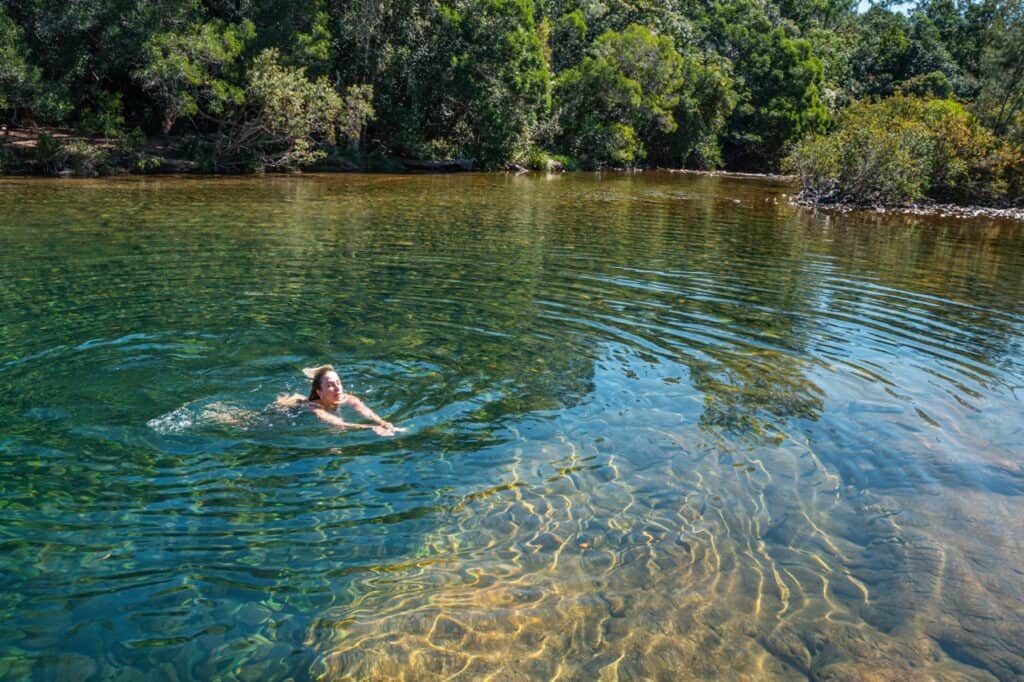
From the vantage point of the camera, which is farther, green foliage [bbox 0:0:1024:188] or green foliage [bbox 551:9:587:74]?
green foliage [bbox 551:9:587:74]

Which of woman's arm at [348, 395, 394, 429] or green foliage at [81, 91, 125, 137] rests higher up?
green foliage at [81, 91, 125, 137]

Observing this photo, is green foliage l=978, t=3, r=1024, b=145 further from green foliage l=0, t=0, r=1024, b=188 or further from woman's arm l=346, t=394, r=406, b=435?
woman's arm l=346, t=394, r=406, b=435

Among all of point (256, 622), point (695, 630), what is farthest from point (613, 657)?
point (256, 622)

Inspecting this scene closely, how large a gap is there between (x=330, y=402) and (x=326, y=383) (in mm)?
237

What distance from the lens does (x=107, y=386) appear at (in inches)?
362

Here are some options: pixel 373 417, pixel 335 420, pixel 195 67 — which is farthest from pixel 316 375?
pixel 195 67

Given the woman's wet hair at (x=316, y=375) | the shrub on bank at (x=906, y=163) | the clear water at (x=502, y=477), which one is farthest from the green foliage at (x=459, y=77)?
the woman's wet hair at (x=316, y=375)

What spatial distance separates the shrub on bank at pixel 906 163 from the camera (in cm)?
3512

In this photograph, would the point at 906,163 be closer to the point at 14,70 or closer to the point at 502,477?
the point at 502,477

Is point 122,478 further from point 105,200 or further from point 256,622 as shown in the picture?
point 105,200

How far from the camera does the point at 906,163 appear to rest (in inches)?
1382

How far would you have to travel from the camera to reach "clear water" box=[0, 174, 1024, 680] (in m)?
5.17

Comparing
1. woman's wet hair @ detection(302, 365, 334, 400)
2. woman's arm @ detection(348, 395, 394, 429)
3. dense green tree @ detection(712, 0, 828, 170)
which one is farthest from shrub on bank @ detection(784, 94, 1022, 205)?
woman's wet hair @ detection(302, 365, 334, 400)

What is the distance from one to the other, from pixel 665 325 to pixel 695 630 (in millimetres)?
8035
